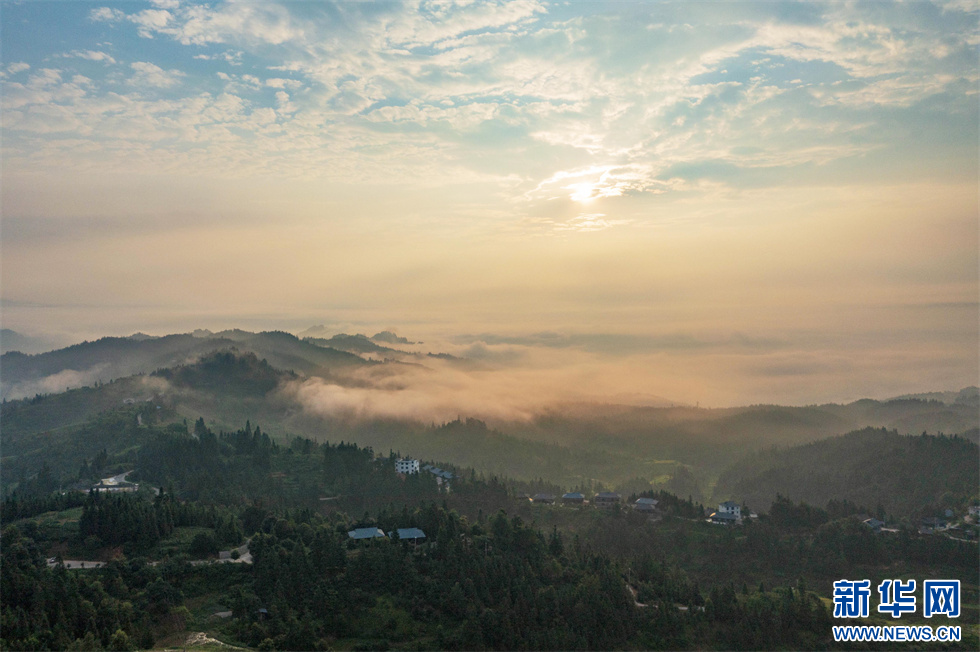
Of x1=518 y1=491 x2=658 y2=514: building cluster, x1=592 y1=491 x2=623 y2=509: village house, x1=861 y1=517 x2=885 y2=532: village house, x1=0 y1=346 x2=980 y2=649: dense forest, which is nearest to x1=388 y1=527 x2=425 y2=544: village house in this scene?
x1=0 y1=346 x2=980 y2=649: dense forest

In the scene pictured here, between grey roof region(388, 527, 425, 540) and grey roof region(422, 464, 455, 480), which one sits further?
grey roof region(422, 464, 455, 480)

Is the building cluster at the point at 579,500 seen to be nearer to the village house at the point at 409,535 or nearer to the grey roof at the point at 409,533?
the grey roof at the point at 409,533

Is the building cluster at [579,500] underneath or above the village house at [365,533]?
underneath

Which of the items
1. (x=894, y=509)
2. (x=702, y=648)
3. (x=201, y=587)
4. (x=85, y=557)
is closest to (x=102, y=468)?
(x=85, y=557)

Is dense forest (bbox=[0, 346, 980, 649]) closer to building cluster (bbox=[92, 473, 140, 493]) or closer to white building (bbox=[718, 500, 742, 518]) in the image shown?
building cluster (bbox=[92, 473, 140, 493])

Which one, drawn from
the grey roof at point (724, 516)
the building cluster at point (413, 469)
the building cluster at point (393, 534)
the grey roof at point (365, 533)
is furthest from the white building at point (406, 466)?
the building cluster at point (393, 534)

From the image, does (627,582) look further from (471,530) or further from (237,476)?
(237,476)

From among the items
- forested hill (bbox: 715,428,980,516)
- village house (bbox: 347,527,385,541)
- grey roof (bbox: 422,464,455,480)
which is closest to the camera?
village house (bbox: 347,527,385,541)
